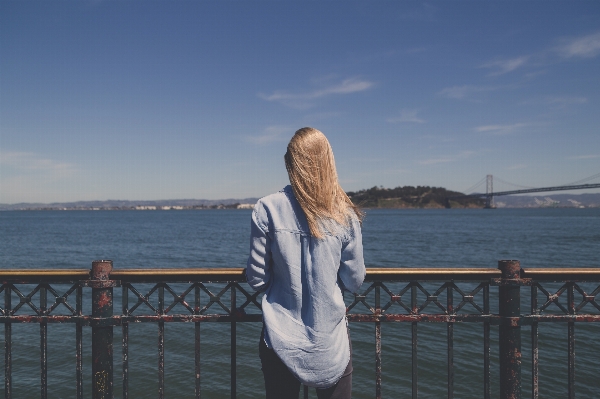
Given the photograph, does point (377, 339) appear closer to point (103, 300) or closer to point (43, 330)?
point (103, 300)

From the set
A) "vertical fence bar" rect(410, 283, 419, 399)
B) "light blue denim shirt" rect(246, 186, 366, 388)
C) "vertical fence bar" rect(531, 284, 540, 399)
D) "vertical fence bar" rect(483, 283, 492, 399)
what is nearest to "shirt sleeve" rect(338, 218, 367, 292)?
"light blue denim shirt" rect(246, 186, 366, 388)

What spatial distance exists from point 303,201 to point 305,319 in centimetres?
60

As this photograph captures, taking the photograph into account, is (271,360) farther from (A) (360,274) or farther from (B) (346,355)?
(A) (360,274)

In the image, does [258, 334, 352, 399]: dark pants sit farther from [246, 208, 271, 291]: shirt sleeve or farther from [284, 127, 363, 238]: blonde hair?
[284, 127, 363, 238]: blonde hair

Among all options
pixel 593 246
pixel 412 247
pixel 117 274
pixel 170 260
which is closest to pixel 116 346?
pixel 117 274

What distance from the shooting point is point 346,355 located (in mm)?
2361

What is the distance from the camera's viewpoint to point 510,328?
9.93 ft

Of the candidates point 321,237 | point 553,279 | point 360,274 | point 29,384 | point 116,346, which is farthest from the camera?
point 116,346

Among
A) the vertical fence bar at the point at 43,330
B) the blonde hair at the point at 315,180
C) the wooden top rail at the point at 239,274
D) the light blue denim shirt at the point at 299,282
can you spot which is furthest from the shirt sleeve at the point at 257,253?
the vertical fence bar at the point at 43,330

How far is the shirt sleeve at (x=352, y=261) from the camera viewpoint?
228cm

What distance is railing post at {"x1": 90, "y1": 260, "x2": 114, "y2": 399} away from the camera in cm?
296

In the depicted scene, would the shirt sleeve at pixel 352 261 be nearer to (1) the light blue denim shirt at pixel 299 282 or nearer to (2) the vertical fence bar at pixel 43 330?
(1) the light blue denim shirt at pixel 299 282

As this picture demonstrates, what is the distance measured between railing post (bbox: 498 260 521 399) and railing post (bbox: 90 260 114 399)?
2.61 meters

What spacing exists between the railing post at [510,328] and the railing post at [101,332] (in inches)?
103
